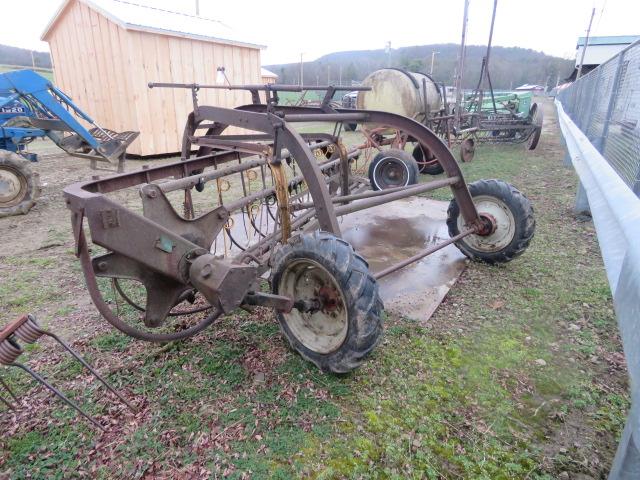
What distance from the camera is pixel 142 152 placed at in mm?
10422

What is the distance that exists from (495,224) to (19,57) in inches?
2127

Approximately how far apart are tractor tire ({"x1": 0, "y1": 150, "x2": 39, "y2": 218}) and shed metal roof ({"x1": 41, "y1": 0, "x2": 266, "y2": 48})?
5.21 metres

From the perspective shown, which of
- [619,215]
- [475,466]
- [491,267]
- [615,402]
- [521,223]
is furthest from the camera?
[491,267]

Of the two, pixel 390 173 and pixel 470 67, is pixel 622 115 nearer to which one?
pixel 390 173

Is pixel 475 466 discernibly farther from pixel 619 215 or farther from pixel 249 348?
pixel 249 348

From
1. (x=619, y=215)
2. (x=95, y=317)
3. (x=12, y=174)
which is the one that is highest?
(x=619, y=215)

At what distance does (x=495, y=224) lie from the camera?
376 centimetres

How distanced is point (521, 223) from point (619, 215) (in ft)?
7.83

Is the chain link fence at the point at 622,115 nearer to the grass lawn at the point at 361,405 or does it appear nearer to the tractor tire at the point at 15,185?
the grass lawn at the point at 361,405

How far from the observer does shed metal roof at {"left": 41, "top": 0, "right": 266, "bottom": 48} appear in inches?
385

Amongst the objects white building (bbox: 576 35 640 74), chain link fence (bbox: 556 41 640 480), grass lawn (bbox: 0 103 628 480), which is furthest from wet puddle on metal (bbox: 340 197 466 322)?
white building (bbox: 576 35 640 74)

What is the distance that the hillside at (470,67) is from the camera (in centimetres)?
4703

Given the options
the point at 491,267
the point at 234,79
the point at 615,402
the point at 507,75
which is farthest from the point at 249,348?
the point at 507,75

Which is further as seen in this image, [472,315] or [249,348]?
[472,315]
